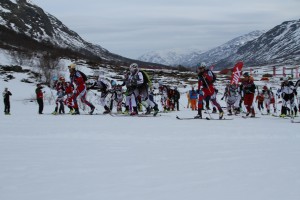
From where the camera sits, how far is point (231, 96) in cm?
1833

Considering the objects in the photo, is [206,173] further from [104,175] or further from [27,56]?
[27,56]

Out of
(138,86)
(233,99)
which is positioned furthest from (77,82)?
(233,99)

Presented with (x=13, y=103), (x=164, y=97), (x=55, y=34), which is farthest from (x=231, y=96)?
(x=55, y=34)

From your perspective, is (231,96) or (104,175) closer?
(104,175)

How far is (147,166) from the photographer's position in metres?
4.72

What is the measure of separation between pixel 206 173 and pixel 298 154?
6.22ft

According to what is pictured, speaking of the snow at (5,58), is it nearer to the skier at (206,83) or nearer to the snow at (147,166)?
the skier at (206,83)

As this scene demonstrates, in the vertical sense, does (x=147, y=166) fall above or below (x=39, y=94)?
below

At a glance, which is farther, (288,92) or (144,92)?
(288,92)

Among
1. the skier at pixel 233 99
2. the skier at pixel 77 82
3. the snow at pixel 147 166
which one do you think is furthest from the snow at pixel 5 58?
the snow at pixel 147 166

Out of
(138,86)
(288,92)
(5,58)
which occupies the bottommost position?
(288,92)

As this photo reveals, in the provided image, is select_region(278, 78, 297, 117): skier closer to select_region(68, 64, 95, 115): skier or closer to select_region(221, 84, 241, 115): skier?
select_region(221, 84, 241, 115): skier

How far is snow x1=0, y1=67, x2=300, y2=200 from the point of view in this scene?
3705mm

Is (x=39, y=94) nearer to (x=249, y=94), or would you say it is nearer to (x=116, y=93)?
(x=116, y=93)
